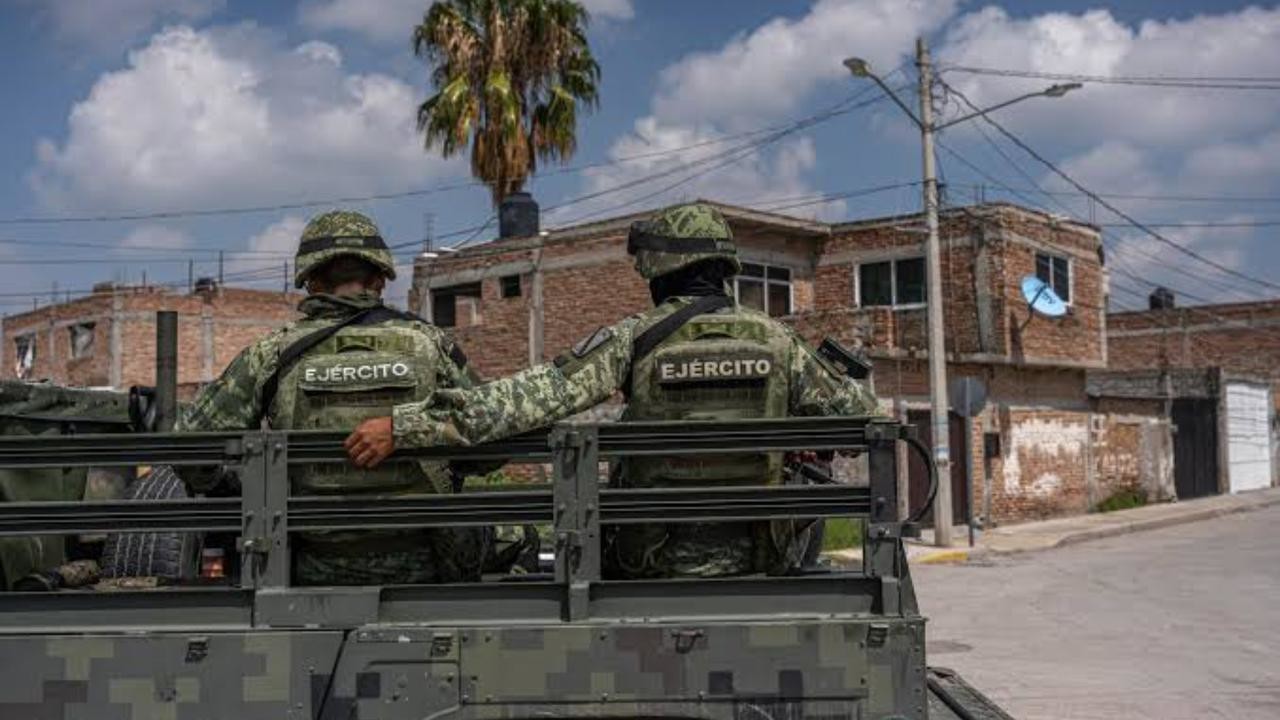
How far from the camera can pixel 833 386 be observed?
4141mm

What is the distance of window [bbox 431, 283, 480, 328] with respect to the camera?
28734 mm

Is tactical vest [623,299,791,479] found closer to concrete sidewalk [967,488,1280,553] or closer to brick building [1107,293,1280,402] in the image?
concrete sidewalk [967,488,1280,553]

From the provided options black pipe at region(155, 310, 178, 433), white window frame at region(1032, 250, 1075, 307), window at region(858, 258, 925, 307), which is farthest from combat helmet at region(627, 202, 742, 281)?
white window frame at region(1032, 250, 1075, 307)

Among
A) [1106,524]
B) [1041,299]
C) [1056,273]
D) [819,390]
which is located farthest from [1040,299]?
[819,390]

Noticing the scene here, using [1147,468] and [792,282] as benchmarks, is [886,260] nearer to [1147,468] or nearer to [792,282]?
[792,282]

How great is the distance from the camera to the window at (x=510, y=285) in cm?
2788

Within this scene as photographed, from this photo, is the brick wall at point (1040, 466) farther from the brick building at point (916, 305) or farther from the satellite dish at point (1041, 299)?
the satellite dish at point (1041, 299)

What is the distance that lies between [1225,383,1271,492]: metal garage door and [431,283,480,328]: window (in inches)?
706

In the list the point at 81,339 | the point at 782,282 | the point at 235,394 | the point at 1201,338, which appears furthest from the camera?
the point at 1201,338

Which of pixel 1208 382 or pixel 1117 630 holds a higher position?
pixel 1208 382

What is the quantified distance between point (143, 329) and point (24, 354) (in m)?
7.75

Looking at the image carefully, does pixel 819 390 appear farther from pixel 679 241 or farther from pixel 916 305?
pixel 916 305

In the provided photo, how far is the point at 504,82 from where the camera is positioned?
26.9m

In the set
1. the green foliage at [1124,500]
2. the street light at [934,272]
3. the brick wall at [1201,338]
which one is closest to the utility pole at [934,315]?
the street light at [934,272]
